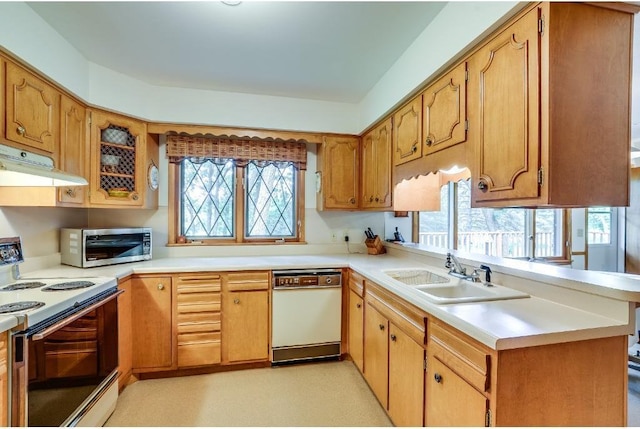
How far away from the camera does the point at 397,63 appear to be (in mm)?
2203

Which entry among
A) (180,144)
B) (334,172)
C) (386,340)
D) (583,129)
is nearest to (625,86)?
(583,129)

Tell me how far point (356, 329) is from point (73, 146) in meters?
2.64

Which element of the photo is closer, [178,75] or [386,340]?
[386,340]

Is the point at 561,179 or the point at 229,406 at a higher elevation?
the point at 561,179

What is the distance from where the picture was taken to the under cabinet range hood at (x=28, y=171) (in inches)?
56.6

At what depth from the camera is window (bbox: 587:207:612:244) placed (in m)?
4.61

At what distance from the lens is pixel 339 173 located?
10.0 feet

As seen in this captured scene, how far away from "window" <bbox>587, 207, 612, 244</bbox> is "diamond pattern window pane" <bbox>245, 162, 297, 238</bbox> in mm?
4785

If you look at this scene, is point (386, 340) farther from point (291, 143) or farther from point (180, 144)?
point (180, 144)

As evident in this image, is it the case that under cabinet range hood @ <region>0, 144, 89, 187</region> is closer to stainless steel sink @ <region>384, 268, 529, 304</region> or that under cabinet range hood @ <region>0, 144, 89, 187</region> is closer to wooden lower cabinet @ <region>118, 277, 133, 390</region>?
wooden lower cabinet @ <region>118, 277, 133, 390</region>

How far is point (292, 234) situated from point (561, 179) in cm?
249

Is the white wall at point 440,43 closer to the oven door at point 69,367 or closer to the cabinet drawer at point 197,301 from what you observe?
the cabinet drawer at point 197,301

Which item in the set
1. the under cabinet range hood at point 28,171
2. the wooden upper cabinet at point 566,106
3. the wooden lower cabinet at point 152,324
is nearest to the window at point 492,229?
the wooden upper cabinet at point 566,106

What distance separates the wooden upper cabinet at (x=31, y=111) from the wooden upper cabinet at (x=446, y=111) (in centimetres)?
→ 250
